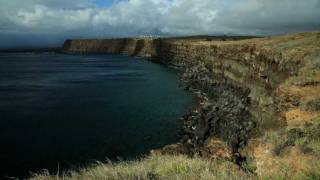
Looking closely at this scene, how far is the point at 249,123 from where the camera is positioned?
34.4 metres

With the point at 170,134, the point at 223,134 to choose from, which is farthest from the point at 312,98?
the point at 170,134

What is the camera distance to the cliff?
19448mm

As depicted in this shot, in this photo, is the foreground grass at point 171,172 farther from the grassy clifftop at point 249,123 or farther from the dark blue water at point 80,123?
the dark blue water at point 80,123

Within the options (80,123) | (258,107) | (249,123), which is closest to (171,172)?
(249,123)

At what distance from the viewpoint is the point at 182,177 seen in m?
9.59

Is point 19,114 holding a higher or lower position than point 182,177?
lower

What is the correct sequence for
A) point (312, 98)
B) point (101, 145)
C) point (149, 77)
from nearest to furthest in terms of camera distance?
point (312, 98)
point (101, 145)
point (149, 77)

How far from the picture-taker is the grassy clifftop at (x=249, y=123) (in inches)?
421

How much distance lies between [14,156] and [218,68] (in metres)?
48.6

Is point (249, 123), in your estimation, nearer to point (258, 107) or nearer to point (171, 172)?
point (258, 107)

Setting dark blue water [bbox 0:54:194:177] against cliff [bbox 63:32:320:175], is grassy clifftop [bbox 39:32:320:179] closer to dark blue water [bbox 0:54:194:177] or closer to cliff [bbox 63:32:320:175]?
cliff [bbox 63:32:320:175]

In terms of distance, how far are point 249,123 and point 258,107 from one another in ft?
20.5

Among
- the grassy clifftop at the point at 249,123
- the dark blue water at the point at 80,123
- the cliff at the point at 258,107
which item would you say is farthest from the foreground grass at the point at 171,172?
the dark blue water at the point at 80,123

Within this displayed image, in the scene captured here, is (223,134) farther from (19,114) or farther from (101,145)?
(19,114)
